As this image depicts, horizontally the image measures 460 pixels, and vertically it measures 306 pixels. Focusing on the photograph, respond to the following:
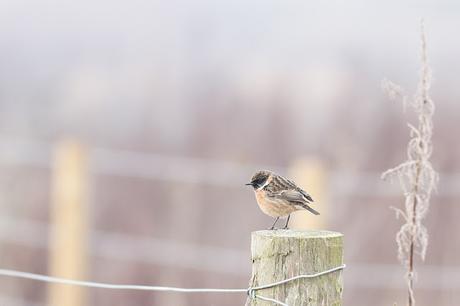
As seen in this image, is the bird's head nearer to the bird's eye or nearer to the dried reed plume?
the bird's eye

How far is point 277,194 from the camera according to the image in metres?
4.60

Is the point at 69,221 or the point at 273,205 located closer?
the point at 273,205

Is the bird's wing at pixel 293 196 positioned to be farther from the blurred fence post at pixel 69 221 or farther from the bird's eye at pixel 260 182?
the blurred fence post at pixel 69 221

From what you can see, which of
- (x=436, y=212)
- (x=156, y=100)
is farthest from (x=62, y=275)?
(x=156, y=100)

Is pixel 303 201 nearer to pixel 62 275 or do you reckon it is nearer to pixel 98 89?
pixel 62 275

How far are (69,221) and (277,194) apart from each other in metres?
3.51

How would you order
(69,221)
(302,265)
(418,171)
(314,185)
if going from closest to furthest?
(302,265), (418,171), (314,185), (69,221)

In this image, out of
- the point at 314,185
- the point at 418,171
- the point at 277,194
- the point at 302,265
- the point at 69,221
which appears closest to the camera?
the point at 302,265

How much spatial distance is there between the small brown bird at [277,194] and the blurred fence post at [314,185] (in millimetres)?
2859

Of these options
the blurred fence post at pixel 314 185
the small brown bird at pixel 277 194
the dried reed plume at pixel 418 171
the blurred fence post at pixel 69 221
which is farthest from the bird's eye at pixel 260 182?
the blurred fence post at pixel 69 221

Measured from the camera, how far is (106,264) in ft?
28.3

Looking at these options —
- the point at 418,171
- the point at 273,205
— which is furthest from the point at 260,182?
the point at 418,171

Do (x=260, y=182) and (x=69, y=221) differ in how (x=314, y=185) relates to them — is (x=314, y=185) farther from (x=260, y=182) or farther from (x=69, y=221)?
(x=260, y=182)

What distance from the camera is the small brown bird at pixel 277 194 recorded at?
4.60 meters
